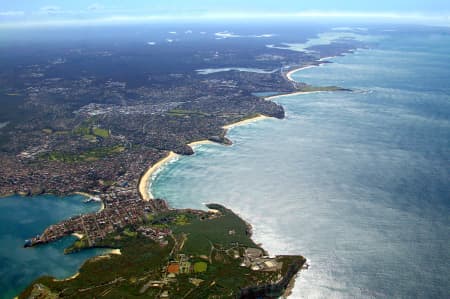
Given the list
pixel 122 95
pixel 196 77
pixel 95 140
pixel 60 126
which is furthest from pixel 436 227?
pixel 196 77

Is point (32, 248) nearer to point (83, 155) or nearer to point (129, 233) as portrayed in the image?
point (129, 233)

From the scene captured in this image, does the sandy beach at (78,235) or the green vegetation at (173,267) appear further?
the sandy beach at (78,235)

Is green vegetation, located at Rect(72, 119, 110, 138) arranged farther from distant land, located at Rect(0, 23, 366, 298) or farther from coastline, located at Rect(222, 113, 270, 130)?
coastline, located at Rect(222, 113, 270, 130)

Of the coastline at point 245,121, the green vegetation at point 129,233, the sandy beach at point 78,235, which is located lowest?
the sandy beach at point 78,235

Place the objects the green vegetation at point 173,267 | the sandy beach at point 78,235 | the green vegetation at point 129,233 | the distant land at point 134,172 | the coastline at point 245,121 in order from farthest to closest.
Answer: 1. the coastline at point 245,121
2. the sandy beach at point 78,235
3. the green vegetation at point 129,233
4. the distant land at point 134,172
5. the green vegetation at point 173,267

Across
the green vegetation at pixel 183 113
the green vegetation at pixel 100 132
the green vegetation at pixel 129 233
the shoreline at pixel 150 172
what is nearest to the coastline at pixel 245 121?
the shoreline at pixel 150 172

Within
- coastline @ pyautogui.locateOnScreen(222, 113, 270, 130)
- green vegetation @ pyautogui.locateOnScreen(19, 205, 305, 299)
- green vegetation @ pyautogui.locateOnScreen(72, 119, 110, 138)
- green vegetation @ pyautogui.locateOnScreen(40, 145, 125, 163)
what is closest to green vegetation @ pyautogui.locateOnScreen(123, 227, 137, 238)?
green vegetation @ pyautogui.locateOnScreen(19, 205, 305, 299)

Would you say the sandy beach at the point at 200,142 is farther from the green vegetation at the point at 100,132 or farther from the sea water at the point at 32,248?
the sea water at the point at 32,248

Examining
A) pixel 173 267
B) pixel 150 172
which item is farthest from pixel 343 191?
pixel 150 172
